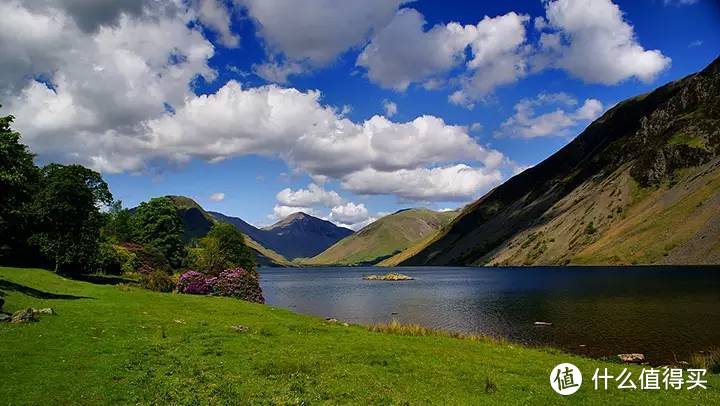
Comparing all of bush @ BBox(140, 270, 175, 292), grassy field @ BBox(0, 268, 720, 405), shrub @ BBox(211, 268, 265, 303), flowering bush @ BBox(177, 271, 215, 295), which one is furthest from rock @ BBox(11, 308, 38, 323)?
bush @ BBox(140, 270, 175, 292)

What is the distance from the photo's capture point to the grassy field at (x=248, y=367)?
65.2ft

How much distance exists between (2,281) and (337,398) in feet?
127

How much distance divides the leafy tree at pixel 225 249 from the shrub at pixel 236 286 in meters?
18.5

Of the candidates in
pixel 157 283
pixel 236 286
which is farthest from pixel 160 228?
pixel 236 286

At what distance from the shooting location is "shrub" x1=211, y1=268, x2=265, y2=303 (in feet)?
243

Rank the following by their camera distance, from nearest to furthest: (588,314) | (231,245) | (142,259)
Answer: (588,314), (231,245), (142,259)

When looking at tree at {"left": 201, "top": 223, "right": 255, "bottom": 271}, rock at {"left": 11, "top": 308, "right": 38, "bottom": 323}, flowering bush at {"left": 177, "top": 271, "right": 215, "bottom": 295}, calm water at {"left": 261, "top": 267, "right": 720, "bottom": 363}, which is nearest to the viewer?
rock at {"left": 11, "top": 308, "right": 38, "bottom": 323}

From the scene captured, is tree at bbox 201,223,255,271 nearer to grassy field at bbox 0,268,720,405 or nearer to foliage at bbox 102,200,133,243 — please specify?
foliage at bbox 102,200,133,243

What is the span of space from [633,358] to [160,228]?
127479mm

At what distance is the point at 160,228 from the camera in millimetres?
138250

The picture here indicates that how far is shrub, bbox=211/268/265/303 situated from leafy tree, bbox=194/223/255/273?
60.5 feet

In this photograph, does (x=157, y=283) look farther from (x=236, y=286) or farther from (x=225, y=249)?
(x=225, y=249)

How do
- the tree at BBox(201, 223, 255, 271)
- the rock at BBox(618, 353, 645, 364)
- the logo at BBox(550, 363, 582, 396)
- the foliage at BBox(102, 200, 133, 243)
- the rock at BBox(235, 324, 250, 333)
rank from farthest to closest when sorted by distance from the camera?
the foliage at BBox(102, 200, 133, 243) < the tree at BBox(201, 223, 255, 271) < the rock at BBox(618, 353, 645, 364) < the rock at BBox(235, 324, 250, 333) < the logo at BBox(550, 363, 582, 396)

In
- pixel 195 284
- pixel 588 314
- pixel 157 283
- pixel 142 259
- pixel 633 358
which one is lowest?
pixel 633 358
